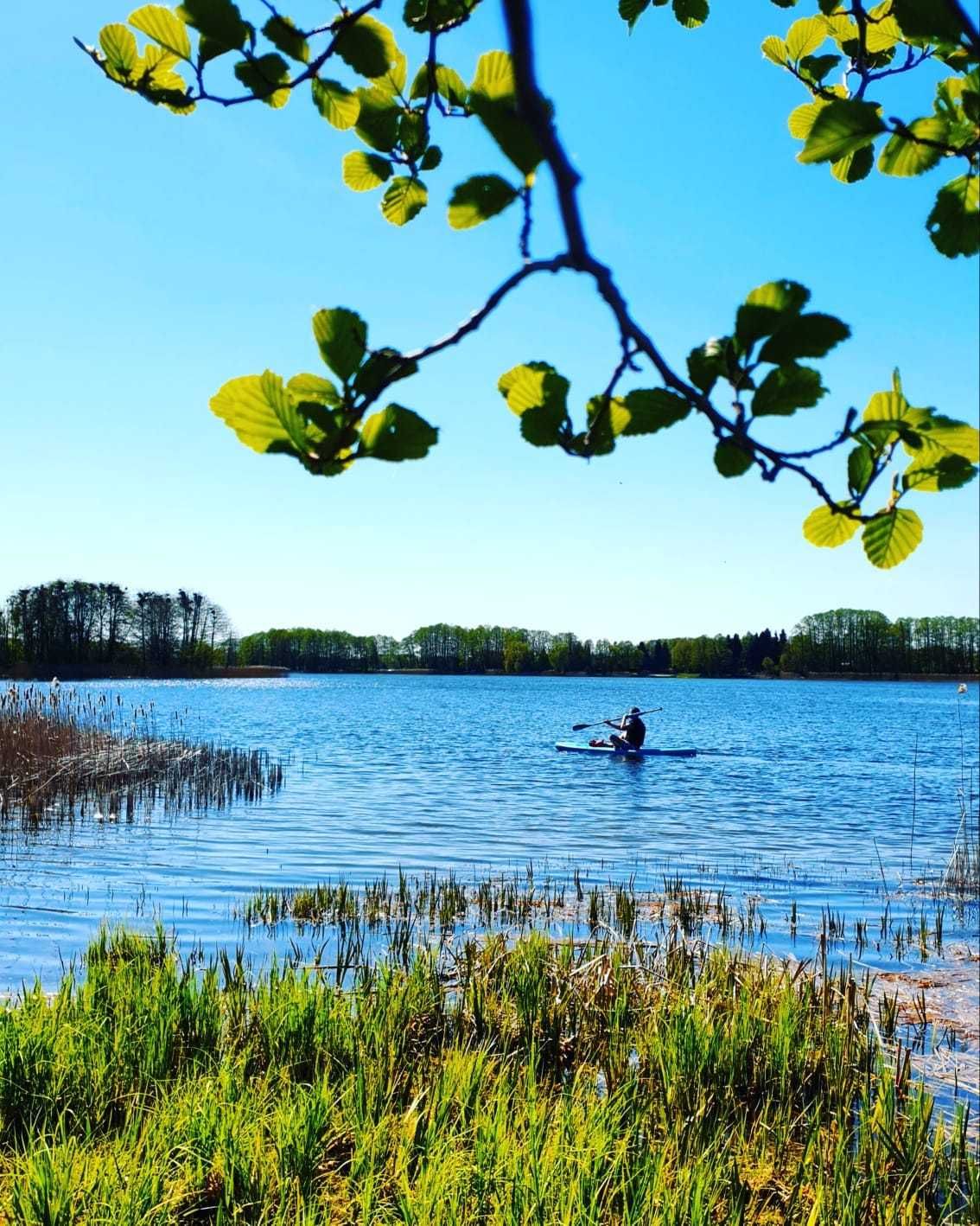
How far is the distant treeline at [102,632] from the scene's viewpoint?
94938 millimetres

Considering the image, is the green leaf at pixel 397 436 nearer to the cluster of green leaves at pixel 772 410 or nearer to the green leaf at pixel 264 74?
the cluster of green leaves at pixel 772 410

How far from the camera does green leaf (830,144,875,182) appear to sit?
2.31 meters

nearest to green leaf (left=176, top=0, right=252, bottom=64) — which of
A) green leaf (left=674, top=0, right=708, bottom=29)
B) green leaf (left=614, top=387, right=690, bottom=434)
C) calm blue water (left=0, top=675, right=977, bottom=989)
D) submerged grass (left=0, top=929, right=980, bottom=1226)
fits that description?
green leaf (left=614, top=387, right=690, bottom=434)

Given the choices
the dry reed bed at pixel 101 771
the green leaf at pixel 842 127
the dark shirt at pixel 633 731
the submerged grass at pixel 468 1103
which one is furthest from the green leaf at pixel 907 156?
the dark shirt at pixel 633 731

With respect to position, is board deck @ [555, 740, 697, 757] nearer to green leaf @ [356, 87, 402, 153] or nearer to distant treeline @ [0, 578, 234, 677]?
green leaf @ [356, 87, 402, 153]

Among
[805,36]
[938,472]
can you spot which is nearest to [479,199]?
[938,472]

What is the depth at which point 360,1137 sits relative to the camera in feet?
→ 14.9

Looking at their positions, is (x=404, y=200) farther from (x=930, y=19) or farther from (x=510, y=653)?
(x=510, y=653)

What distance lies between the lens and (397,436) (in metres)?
1.24

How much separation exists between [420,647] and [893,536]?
577ft

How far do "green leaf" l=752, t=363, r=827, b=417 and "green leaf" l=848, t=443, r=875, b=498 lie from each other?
0.47 ft

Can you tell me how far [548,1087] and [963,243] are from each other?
18.5 ft

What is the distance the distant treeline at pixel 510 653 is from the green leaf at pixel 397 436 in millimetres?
155531

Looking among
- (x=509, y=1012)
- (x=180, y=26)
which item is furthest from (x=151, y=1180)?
(x=180, y=26)
